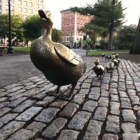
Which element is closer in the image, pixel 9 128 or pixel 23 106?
pixel 9 128

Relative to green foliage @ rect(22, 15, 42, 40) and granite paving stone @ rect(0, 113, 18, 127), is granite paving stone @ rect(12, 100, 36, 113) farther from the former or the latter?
green foliage @ rect(22, 15, 42, 40)

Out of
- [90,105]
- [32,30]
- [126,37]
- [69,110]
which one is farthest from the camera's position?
[126,37]

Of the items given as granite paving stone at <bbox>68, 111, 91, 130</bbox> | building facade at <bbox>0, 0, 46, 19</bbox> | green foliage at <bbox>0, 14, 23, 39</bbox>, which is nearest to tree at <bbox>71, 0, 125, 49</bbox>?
green foliage at <bbox>0, 14, 23, 39</bbox>

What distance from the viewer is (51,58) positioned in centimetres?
288

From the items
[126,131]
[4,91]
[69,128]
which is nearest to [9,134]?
[69,128]

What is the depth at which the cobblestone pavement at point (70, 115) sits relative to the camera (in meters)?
2.32

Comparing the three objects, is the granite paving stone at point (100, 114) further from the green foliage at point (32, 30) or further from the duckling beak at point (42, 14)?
the green foliage at point (32, 30)

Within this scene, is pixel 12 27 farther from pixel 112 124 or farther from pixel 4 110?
pixel 112 124

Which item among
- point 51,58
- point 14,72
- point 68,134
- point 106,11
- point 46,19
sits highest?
point 106,11

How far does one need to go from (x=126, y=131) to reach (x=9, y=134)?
153cm

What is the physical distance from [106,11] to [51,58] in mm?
31544

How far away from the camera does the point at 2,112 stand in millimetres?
2971

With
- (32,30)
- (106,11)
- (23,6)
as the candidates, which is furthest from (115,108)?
(23,6)

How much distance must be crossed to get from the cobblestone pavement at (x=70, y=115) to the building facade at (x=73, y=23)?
9267cm
